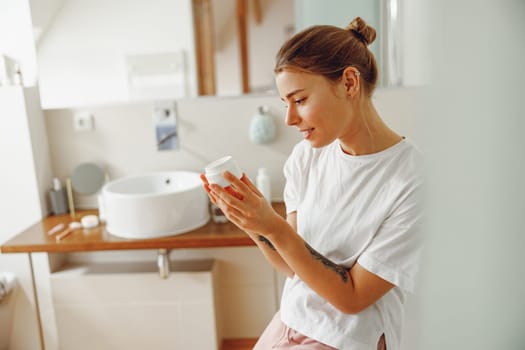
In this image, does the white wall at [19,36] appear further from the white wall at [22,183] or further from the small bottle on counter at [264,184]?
the small bottle on counter at [264,184]

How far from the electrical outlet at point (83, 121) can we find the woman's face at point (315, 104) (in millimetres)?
1152

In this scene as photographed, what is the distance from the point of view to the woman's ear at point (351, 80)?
94cm

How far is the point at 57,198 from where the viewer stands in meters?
1.85

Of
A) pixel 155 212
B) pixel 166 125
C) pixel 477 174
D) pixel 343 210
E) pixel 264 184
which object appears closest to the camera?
pixel 477 174

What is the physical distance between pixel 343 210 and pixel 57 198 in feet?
4.28

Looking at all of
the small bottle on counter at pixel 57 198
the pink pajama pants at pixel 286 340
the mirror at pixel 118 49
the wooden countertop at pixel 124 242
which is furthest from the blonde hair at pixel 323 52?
the small bottle on counter at pixel 57 198

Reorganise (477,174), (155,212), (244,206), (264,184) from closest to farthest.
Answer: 1. (477,174)
2. (244,206)
3. (155,212)
4. (264,184)

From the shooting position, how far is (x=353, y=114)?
0.99 meters

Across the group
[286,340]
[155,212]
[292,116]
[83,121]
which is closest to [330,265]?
[286,340]

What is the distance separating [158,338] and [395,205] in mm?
1238

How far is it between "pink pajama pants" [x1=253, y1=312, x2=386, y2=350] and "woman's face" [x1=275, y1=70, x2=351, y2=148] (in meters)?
0.43

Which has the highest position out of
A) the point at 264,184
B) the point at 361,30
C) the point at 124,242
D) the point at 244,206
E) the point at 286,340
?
the point at 361,30

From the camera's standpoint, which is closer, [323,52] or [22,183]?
[323,52]

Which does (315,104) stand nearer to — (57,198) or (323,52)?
(323,52)
